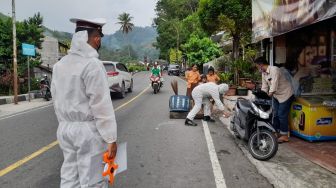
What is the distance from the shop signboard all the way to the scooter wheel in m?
1.94

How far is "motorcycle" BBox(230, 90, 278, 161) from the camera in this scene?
6492mm

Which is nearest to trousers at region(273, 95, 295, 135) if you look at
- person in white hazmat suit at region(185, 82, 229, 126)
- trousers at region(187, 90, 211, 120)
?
person in white hazmat suit at region(185, 82, 229, 126)

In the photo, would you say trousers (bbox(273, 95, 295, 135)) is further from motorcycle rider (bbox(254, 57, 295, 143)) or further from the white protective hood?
the white protective hood

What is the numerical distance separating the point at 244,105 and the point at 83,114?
521 cm

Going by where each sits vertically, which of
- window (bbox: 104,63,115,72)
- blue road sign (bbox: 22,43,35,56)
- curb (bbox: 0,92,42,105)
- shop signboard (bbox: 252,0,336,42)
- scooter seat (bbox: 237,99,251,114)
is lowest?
curb (bbox: 0,92,42,105)

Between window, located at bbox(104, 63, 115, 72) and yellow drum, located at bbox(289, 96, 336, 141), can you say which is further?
window, located at bbox(104, 63, 115, 72)

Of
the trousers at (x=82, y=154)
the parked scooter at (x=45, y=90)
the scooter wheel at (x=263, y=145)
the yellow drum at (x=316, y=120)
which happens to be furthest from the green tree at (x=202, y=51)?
the trousers at (x=82, y=154)

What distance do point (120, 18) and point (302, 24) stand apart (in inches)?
3957

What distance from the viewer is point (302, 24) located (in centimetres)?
631

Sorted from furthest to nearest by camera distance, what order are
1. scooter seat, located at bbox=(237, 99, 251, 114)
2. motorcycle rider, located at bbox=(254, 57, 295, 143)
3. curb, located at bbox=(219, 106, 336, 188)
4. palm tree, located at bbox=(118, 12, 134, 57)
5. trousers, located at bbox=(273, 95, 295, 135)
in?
palm tree, located at bbox=(118, 12, 134, 57), trousers, located at bbox=(273, 95, 295, 135), motorcycle rider, located at bbox=(254, 57, 295, 143), scooter seat, located at bbox=(237, 99, 251, 114), curb, located at bbox=(219, 106, 336, 188)

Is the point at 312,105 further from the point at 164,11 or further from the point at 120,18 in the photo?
the point at 120,18

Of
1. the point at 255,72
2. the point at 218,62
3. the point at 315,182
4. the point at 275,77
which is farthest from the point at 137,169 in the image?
the point at 218,62

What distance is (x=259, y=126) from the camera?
668 cm

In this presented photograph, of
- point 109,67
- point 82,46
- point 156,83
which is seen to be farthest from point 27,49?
point 82,46
